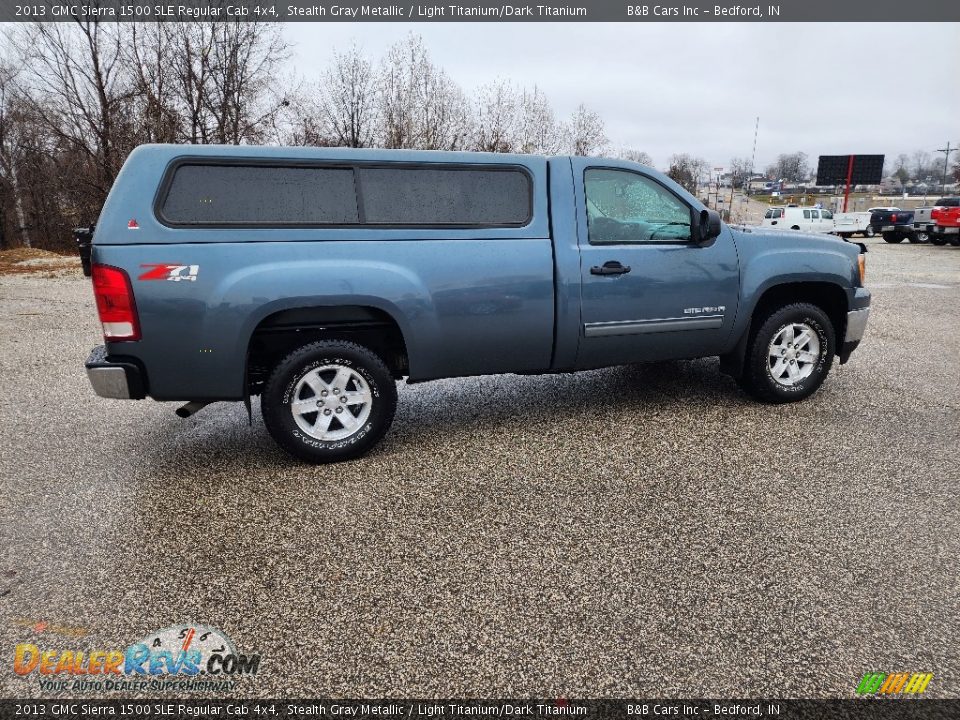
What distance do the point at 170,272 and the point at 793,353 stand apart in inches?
175

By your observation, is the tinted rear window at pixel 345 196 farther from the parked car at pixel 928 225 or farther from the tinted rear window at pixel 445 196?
the parked car at pixel 928 225

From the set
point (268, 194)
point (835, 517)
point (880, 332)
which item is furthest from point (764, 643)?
point (880, 332)

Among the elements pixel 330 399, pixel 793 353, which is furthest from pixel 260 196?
pixel 793 353

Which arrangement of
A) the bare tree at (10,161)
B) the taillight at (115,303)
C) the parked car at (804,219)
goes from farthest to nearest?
the bare tree at (10,161) → the parked car at (804,219) → the taillight at (115,303)

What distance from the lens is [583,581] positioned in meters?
2.71

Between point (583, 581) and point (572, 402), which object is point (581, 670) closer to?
point (583, 581)

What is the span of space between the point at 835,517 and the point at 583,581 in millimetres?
1480

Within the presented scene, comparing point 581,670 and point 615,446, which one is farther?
point 615,446

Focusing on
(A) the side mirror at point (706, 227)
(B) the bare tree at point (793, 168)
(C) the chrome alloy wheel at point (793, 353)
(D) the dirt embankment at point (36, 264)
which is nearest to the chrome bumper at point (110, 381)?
(A) the side mirror at point (706, 227)

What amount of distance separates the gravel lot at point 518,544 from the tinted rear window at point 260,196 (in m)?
1.55

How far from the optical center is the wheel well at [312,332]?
3.86 m

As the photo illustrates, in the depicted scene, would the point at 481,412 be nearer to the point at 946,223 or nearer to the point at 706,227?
the point at 706,227

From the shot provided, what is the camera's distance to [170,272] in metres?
3.52

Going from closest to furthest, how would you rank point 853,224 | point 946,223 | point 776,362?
point 776,362
point 946,223
point 853,224
